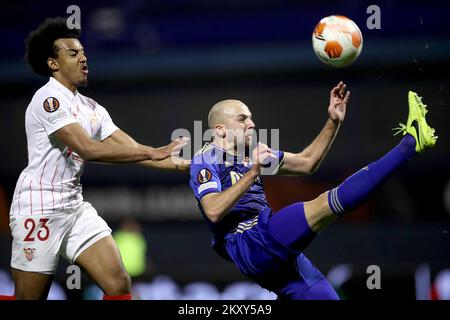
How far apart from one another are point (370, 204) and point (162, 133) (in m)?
2.29

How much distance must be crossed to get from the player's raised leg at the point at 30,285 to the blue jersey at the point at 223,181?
3.10 ft

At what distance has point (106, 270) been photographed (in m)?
4.27

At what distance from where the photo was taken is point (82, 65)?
4.54m

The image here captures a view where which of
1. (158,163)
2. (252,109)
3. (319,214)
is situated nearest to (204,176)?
(158,163)

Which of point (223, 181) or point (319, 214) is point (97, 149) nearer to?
point (223, 181)

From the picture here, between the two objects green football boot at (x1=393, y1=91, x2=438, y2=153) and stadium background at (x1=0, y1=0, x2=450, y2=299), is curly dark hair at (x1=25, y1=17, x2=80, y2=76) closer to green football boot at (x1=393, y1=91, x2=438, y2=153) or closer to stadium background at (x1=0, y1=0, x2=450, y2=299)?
green football boot at (x1=393, y1=91, x2=438, y2=153)

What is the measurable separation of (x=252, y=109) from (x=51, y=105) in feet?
12.9

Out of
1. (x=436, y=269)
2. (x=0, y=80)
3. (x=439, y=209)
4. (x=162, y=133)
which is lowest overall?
(x=436, y=269)

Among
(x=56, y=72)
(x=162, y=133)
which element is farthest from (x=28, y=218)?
(x=162, y=133)

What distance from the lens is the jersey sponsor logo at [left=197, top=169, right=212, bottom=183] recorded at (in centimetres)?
430

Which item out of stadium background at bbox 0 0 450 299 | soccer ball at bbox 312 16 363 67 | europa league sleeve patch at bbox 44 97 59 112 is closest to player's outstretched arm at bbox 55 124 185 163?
europa league sleeve patch at bbox 44 97 59 112
